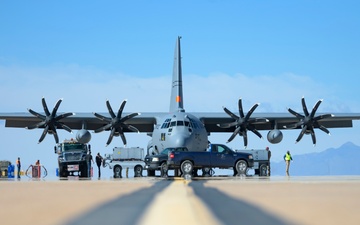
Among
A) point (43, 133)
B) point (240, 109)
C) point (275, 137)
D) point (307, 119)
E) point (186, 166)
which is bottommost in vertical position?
point (186, 166)

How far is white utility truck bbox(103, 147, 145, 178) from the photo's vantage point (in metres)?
48.8

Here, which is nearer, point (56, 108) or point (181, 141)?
point (181, 141)

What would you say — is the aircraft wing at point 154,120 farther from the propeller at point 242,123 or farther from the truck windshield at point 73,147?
the truck windshield at point 73,147

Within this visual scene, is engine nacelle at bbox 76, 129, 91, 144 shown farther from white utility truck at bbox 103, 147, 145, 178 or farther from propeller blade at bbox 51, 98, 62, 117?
white utility truck at bbox 103, 147, 145, 178

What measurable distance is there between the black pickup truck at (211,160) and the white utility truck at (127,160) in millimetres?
16223

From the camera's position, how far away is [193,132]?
35.2m

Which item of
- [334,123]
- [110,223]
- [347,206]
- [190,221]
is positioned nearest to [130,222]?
[110,223]

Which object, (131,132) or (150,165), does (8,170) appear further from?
(150,165)

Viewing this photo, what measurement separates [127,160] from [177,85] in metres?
7.94

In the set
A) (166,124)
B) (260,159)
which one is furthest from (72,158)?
(260,159)

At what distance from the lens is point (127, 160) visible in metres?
49.0

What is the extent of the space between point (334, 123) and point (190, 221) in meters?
43.3

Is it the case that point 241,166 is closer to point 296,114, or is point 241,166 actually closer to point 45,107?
point 296,114

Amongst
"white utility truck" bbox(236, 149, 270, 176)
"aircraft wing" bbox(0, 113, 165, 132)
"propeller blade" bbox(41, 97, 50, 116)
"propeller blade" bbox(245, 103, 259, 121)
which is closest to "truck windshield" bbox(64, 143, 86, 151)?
"aircraft wing" bbox(0, 113, 165, 132)
